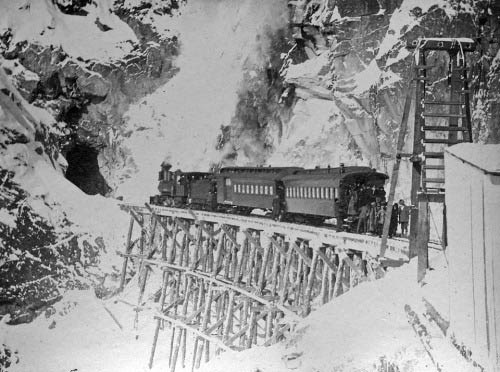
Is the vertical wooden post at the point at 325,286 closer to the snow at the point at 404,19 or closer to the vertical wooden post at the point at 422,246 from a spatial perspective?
the vertical wooden post at the point at 422,246

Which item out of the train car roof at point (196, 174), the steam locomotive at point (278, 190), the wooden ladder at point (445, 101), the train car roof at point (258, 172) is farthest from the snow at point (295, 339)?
the train car roof at point (196, 174)

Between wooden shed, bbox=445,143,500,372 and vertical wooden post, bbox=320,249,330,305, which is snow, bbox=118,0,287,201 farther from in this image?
wooden shed, bbox=445,143,500,372

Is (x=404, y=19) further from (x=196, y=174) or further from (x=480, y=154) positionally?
(x=196, y=174)

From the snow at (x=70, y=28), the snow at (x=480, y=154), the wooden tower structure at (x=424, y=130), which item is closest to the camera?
the snow at (x=480, y=154)

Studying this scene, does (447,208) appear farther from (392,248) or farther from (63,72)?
(63,72)

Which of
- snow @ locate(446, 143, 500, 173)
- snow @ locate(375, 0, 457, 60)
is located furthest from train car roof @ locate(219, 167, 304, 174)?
snow @ locate(446, 143, 500, 173)

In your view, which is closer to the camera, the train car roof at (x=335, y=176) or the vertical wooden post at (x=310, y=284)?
the vertical wooden post at (x=310, y=284)

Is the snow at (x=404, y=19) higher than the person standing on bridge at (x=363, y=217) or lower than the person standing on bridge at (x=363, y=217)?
higher
